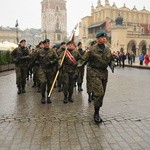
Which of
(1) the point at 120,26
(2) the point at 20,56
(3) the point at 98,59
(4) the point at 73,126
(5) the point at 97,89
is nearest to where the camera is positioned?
(4) the point at 73,126

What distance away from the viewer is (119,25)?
78.4 m

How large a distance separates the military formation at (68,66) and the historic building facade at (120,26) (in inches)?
2557

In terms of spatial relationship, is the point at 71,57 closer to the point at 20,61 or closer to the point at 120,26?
the point at 20,61

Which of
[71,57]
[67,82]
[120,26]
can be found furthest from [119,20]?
[67,82]

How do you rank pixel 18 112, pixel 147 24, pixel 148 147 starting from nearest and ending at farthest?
pixel 148 147 → pixel 18 112 → pixel 147 24

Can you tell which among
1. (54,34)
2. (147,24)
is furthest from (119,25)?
(54,34)

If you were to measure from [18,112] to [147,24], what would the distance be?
9578cm

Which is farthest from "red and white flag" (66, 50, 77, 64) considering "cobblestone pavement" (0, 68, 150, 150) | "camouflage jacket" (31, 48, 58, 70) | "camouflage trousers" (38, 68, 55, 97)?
"cobblestone pavement" (0, 68, 150, 150)

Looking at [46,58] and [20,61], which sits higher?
[46,58]

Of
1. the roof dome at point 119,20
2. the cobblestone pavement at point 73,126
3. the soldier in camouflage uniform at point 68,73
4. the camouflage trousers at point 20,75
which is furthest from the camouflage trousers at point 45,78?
the roof dome at point 119,20

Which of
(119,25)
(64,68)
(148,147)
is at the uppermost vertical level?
(119,25)

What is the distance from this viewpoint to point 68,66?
10.2 metres

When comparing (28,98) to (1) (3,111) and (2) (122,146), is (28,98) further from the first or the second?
(2) (122,146)

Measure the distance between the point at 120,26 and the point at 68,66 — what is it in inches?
2724
